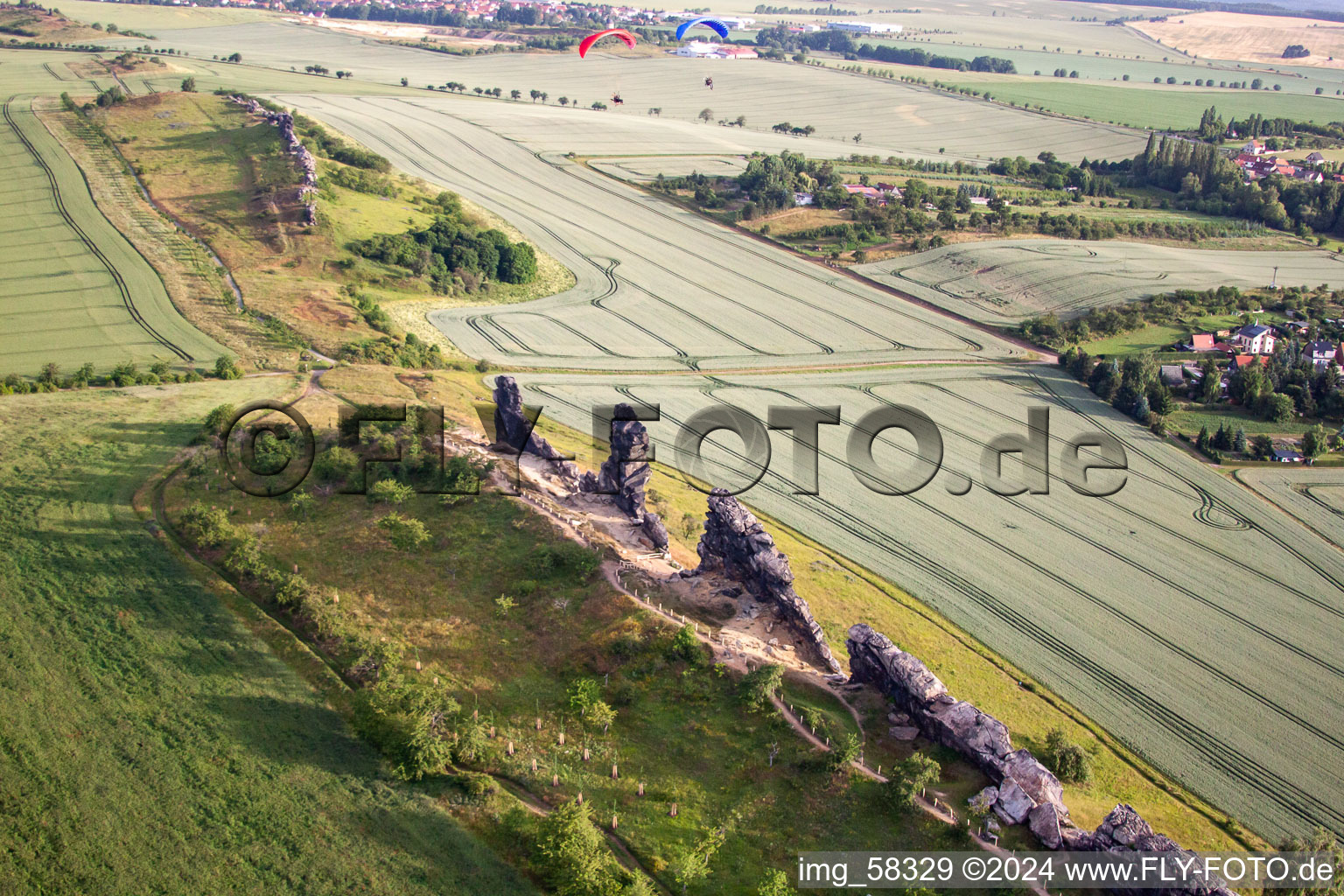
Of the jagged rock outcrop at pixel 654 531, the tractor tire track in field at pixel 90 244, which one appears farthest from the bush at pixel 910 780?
the tractor tire track in field at pixel 90 244

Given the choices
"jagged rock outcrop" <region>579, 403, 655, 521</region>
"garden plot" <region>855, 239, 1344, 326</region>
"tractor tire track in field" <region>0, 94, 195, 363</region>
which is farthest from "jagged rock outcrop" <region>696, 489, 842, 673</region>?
"garden plot" <region>855, 239, 1344, 326</region>

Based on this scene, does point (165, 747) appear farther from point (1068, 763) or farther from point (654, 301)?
point (654, 301)

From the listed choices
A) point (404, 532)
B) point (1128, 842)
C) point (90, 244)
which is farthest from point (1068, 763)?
point (90, 244)

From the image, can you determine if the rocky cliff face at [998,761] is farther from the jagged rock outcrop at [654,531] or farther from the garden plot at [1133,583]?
the jagged rock outcrop at [654,531]

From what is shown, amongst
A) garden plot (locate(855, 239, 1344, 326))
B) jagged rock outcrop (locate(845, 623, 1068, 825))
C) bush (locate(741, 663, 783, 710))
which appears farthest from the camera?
garden plot (locate(855, 239, 1344, 326))

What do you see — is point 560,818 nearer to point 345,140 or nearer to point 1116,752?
point 1116,752

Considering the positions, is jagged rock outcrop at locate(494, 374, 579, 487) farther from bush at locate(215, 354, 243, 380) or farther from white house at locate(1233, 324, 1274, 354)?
white house at locate(1233, 324, 1274, 354)
